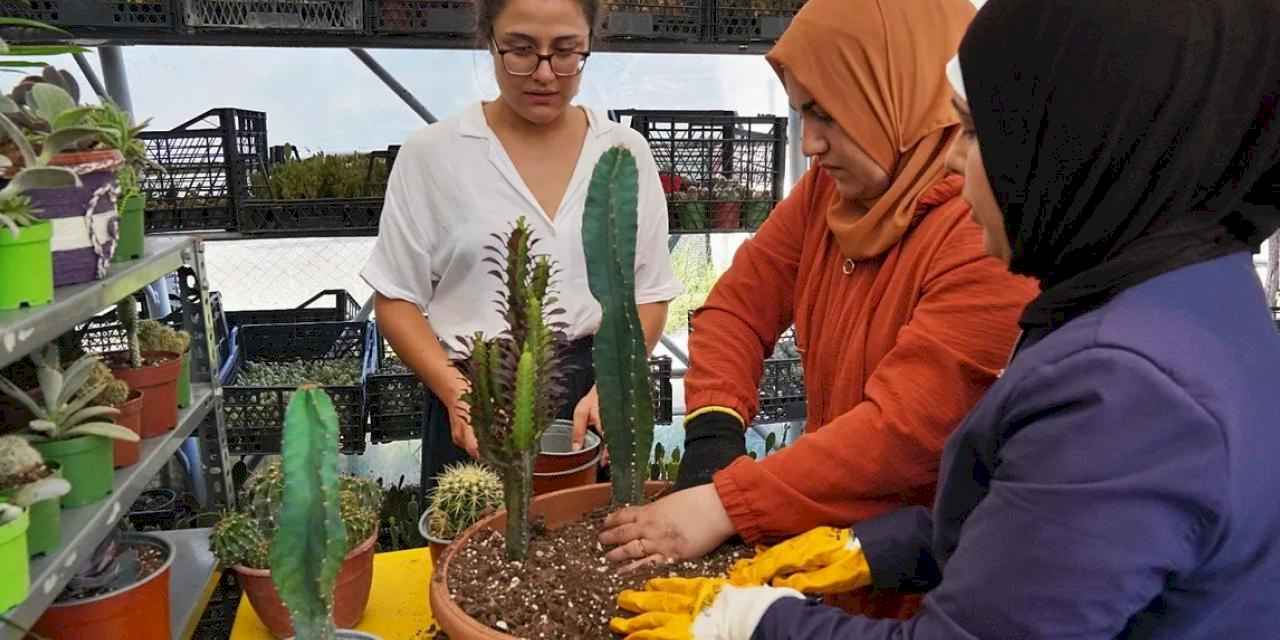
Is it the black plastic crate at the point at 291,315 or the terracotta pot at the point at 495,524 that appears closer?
the terracotta pot at the point at 495,524

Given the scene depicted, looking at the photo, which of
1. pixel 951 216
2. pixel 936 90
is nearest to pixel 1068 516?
pixel 951 216

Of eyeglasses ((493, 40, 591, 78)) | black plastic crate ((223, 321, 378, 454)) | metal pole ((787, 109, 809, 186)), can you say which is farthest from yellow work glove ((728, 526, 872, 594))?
metal pole ((787, 109, 809, 186))

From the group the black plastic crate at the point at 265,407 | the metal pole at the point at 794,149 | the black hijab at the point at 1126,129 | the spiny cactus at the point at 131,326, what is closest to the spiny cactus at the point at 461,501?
the spiny cactus at the point at 131,326

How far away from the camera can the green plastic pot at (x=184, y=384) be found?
156 centimetres

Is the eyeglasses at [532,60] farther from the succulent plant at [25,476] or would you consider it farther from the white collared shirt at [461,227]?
the succulent plant at [25,476]

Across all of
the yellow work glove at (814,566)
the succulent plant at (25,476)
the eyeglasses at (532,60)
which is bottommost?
the yellow work glove at (814,566)

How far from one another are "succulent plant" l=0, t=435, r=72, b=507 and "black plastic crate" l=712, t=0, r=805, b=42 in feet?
6.17

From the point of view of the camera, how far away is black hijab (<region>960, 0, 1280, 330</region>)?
64cm

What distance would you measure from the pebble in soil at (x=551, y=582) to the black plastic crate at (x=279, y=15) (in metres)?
1.59

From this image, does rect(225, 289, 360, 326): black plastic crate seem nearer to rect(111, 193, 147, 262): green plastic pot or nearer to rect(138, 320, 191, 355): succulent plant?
rect(138, 320, 191, 355): succulent plant

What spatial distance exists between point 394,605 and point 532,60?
0.88 m

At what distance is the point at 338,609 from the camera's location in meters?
1.19

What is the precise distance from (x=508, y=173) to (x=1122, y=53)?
45.8 inches

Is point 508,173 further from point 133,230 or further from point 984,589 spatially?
point 984,589
